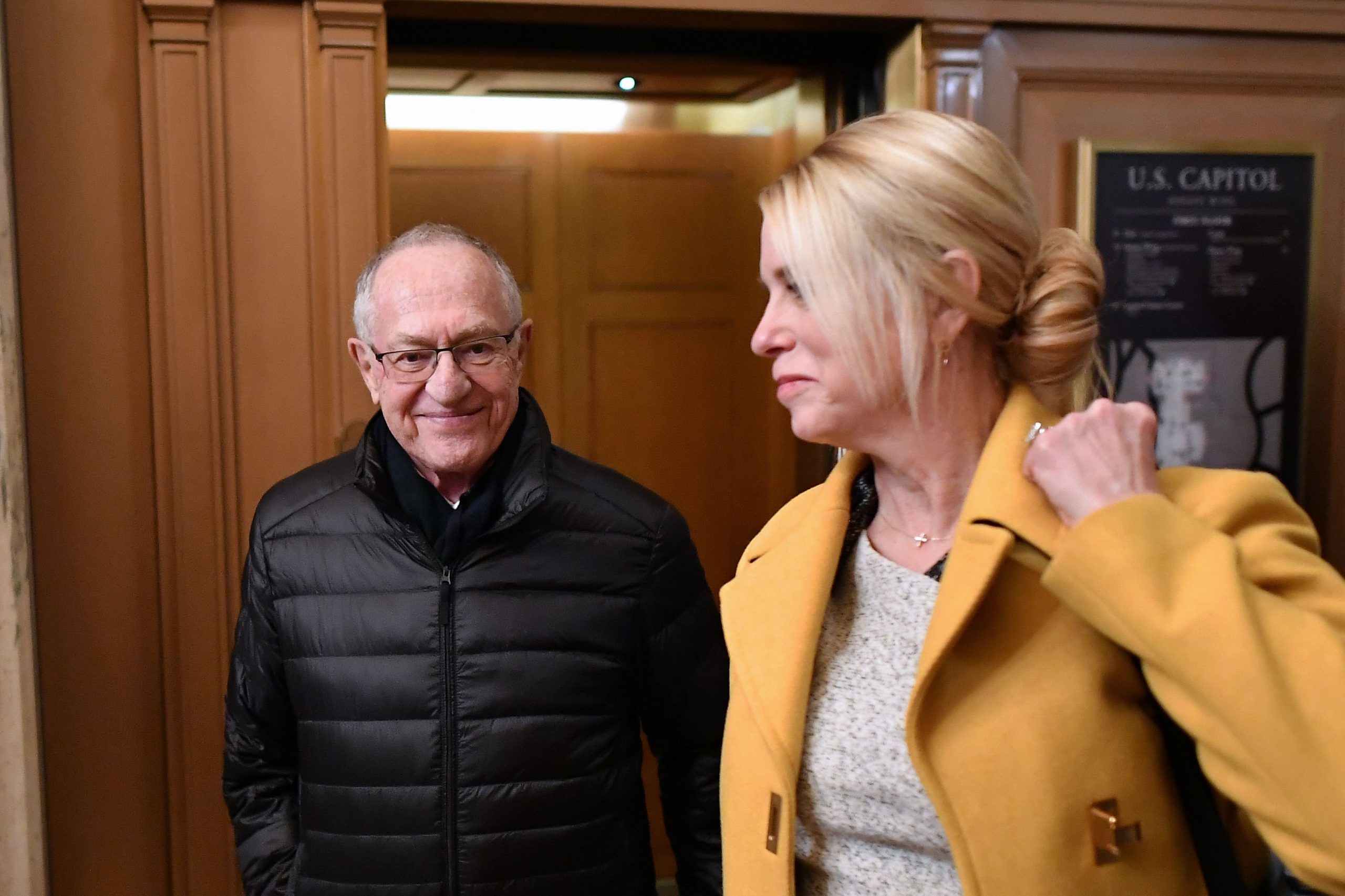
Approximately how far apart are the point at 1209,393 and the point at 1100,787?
75.1 inches

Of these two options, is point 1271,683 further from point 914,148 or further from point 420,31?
point 420,31

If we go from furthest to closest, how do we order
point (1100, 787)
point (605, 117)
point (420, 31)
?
point (605, 117), point (420, 31), point (1100, 787)

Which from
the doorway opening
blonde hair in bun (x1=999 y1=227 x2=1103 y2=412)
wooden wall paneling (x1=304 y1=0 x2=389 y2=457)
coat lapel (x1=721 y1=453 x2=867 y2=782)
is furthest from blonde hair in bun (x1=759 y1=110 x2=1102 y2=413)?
the doorway opening

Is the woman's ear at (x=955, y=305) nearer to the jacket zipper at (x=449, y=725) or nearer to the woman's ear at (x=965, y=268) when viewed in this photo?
the woman's ear at (x=965, y=268)

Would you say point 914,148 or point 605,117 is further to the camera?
point 605,117

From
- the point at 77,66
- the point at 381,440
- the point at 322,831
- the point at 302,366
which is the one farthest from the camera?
the point at 302,366

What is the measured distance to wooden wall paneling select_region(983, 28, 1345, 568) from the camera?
2609 millimetres

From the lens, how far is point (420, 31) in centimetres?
262

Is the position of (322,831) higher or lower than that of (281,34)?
lower

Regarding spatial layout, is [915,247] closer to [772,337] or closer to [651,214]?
[772,337]

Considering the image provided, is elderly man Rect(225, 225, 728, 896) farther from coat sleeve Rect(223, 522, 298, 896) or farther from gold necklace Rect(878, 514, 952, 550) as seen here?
gold necklace Rect(878, 514, 952, 550)

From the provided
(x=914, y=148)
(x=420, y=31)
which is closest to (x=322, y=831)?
(x=914, y=148)

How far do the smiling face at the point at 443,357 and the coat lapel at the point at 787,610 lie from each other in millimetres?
489

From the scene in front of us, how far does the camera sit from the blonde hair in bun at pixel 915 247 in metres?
1.15
